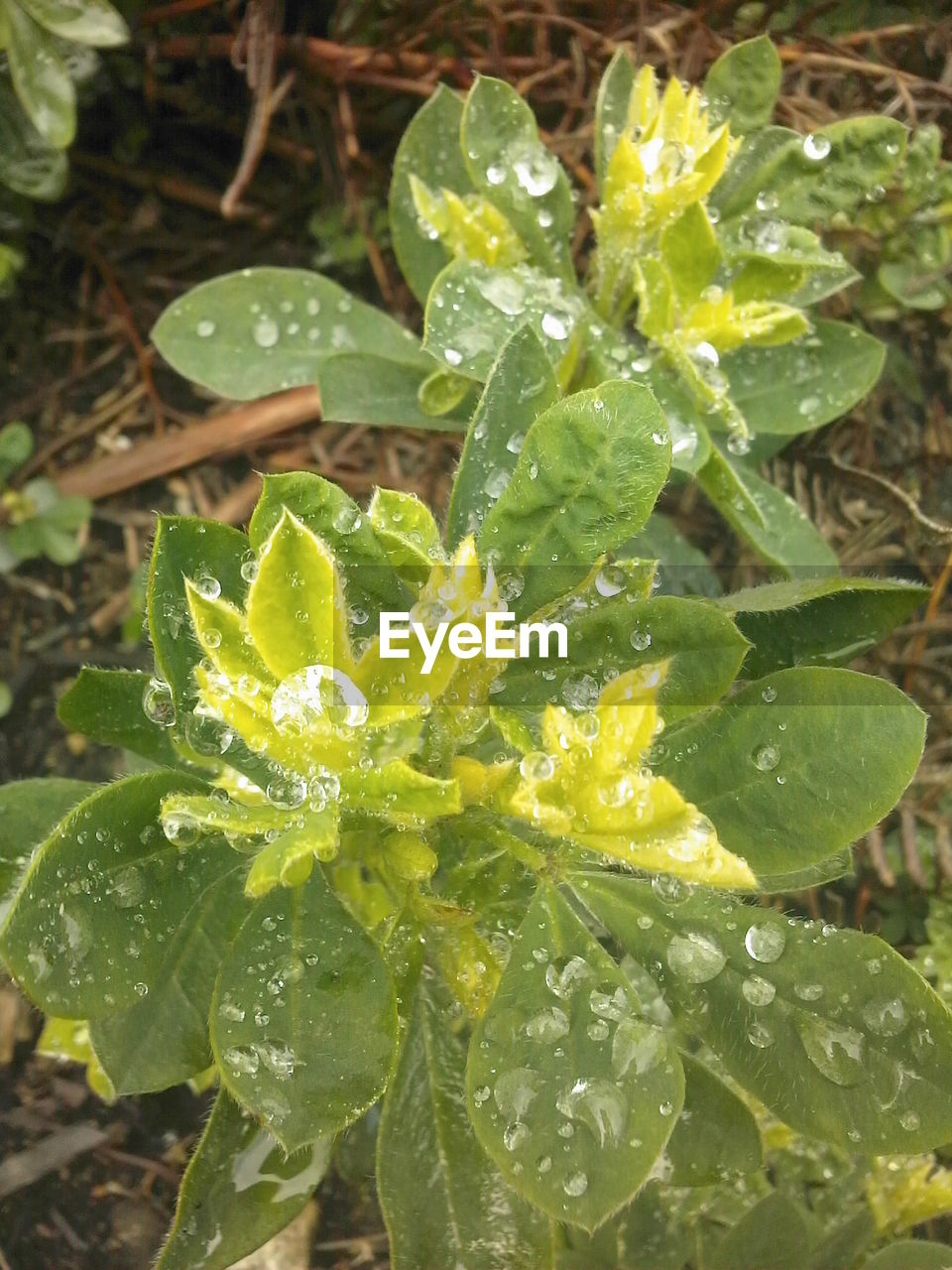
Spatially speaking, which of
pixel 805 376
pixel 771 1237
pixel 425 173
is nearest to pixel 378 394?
pixel 425 173

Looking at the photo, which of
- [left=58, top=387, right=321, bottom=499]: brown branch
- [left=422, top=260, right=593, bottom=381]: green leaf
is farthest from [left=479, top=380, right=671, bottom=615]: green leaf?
[left=58, top=387, right=321, bottom=499]: brown branch

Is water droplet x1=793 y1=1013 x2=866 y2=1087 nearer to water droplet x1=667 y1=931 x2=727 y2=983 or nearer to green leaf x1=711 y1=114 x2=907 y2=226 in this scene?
water droplet x1=667 y1=931 x2=727 y2=983

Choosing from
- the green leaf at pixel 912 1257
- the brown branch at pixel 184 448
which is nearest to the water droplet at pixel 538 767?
the green leaf at pixel 912 1257

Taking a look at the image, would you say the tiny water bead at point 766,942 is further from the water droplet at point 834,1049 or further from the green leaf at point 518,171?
the green leaf at point 518,171

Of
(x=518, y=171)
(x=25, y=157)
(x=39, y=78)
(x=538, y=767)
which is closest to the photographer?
(x=538, y=767)

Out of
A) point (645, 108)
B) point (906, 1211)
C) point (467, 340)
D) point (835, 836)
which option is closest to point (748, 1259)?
point (906, 1211)

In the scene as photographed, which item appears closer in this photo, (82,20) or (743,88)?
(743,88)

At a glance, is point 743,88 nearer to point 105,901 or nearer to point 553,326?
point 553,326
